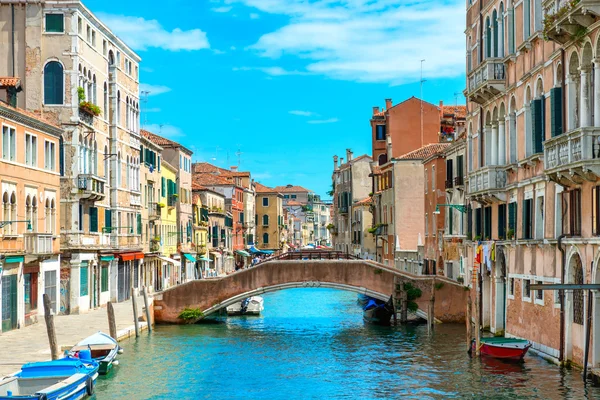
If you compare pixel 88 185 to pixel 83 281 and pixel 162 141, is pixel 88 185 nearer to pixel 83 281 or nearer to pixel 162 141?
pixel 83 281

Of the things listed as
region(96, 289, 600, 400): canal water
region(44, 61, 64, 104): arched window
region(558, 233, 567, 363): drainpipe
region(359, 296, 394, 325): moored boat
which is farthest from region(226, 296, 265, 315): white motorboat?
region(558, 233, 567, 363): drainpipe

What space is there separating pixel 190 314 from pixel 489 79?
1655 centimetres

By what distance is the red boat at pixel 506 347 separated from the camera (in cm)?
2578

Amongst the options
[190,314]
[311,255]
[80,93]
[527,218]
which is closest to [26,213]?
[80,93]

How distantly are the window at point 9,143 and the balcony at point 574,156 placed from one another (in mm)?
17046

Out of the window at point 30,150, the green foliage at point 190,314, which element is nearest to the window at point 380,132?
the green foliage at point 190,314

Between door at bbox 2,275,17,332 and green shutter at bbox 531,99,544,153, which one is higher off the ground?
green shutter at bbox 531,99,544,153

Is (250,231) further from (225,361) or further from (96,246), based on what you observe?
(225,361)

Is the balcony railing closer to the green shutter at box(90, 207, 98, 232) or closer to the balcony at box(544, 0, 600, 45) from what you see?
the balcony at box(544, 0, 600, 45)

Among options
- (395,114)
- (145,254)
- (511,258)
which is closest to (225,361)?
(511,258)

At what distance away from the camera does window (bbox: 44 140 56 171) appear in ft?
114

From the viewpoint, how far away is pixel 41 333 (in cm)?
3122

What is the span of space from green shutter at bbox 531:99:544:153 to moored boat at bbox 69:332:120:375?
1291 cm

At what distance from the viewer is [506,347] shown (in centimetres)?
2605
